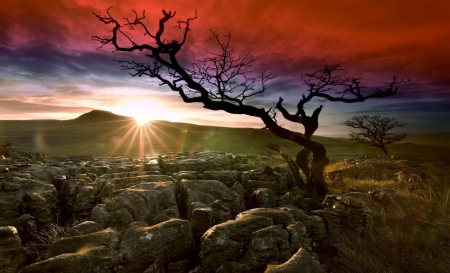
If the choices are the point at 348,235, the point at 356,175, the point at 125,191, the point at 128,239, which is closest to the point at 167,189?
the point at 125,191

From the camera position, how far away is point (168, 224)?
179 inches

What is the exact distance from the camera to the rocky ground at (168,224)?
13.2 ft

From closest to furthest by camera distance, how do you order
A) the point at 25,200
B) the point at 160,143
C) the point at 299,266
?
1. the point at 299,266
2. the point at 25,200
3. the point at 160,143

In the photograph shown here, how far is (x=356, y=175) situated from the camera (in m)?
16.2

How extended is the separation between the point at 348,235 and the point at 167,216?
3855 mm

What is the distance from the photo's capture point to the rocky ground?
4023 millimetres

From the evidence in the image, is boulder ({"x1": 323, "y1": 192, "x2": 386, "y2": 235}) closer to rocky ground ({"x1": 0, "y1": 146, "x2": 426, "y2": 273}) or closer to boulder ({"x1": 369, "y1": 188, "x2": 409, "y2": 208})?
rocky ground ({"x1": 0, "y1": 146, "x2": 426, "y2": 273})

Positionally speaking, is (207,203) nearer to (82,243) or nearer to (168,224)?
(168,224)

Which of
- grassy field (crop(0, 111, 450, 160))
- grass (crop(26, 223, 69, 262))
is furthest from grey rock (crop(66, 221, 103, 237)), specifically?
grassy field (crop(0, 111, 450, 160))

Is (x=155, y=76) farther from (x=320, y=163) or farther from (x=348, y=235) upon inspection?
(x=348, y=235)

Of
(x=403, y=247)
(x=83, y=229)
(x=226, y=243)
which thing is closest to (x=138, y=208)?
(x=83, y=229)

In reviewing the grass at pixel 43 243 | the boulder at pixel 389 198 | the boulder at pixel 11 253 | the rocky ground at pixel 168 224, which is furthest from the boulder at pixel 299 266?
the boulder at pixel 389 198

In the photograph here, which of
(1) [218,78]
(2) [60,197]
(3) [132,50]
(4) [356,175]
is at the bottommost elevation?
(4) [356,175]

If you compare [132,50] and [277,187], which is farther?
[132,50]
